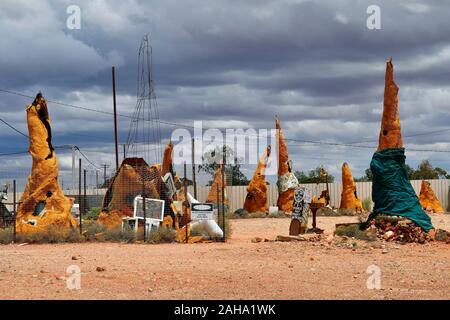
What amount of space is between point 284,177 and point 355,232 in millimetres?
20519

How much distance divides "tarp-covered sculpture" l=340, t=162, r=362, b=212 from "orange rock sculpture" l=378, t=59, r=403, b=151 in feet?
73.9

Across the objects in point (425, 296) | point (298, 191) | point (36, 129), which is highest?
point (36, 129)

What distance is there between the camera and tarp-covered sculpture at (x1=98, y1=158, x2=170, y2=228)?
24.1 metres

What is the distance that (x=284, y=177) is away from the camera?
4203cm

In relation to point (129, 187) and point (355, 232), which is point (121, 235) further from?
point (355, 232)

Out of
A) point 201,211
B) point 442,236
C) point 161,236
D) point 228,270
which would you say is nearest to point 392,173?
point 442,236

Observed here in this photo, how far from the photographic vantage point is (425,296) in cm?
1159

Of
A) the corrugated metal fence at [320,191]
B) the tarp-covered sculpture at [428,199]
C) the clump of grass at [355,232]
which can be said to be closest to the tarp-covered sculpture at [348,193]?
the tarp-covered sculpture at [428,199]

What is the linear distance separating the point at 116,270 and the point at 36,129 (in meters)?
11.2

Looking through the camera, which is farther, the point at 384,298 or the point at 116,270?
the point at 116,270

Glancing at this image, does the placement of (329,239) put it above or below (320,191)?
below

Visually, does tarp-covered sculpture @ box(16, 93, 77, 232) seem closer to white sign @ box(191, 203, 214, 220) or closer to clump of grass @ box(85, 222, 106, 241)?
clump of grass @ box(85, 222, 106, 241)

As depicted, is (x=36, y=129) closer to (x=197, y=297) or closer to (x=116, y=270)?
(x=116, y=270)

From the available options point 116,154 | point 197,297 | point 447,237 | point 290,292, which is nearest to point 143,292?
point 197,297
